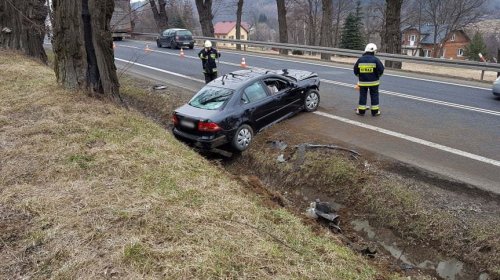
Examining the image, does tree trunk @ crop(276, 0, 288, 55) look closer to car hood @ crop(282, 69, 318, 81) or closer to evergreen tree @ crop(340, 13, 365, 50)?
evergreen tree @ crop(340, 13, 365, 50)

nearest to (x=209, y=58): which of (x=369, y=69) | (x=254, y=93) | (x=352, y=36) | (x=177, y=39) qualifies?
(x=254, y=93)

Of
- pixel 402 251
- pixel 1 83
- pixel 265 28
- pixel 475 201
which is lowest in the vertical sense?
pixel 402 251

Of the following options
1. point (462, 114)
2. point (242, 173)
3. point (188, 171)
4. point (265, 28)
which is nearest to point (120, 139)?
point (188, 171)

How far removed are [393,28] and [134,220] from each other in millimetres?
18905

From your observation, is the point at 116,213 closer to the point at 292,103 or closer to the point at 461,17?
the point at 292,103

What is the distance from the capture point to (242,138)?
28.3ft

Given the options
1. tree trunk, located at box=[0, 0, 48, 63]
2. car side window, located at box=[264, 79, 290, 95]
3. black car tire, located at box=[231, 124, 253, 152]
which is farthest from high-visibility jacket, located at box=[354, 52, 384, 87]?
tree trunk, located at box=[0, 0, 48, 63]

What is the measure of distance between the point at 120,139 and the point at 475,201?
5946 millimetres

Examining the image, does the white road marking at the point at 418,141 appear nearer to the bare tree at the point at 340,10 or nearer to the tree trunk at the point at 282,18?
the tree trunk at the point at 282,18

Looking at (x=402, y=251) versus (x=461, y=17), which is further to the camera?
(x=461, y=17)

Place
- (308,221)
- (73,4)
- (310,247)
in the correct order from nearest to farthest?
(310,247) < (308,221) < (73,4)

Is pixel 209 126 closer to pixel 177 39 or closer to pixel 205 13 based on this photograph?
pixel 177 39

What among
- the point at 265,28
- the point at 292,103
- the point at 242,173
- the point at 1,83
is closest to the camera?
the point at 242,173

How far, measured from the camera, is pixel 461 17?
4488cm
